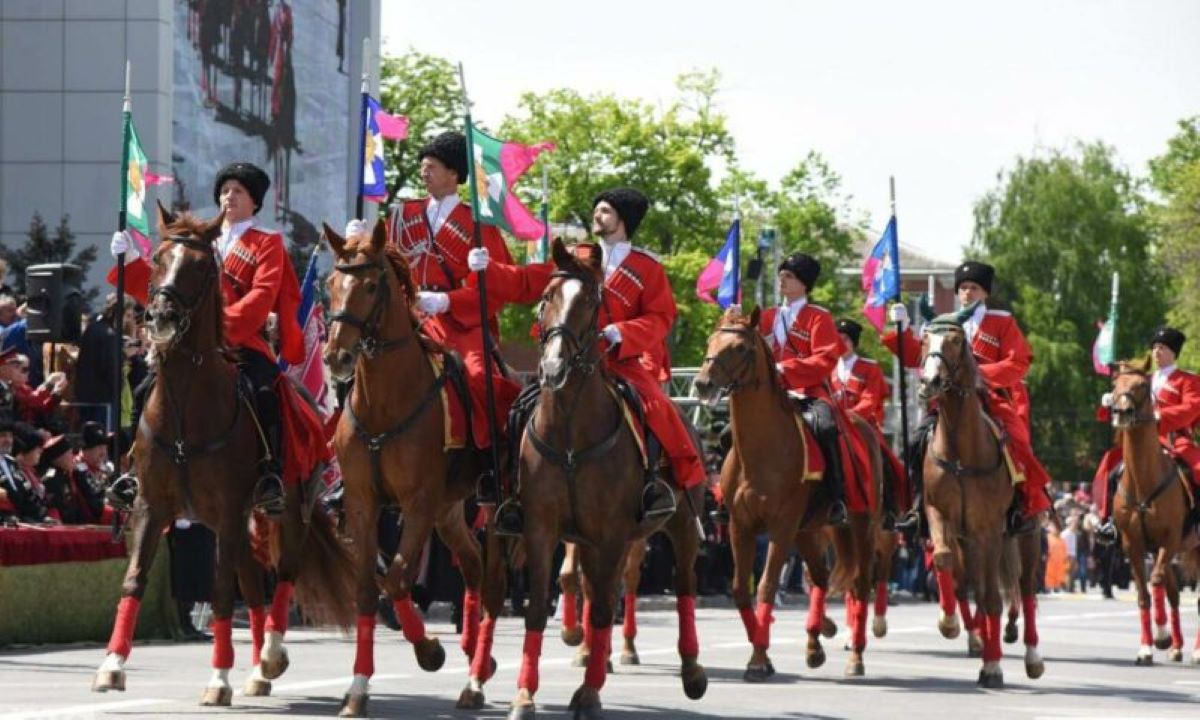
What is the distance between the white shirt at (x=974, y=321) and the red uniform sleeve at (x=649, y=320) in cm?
558

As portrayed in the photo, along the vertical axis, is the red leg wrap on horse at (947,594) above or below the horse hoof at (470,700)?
above

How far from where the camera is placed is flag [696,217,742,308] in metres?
26.5

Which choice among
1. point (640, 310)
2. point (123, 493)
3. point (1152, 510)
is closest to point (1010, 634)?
point (1152, 510)

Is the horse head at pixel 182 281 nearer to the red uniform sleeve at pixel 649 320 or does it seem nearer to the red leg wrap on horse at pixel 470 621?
the red uniform sleeve at pixel 649 320

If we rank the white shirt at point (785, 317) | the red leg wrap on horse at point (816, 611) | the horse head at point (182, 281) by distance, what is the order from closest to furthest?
the horse head at point (182, 281)
the red leg wrap on horse at point (816, 611)
the white shirt at point (785, 317)

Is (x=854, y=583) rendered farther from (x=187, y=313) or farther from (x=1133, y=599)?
(x=1133, y=599)

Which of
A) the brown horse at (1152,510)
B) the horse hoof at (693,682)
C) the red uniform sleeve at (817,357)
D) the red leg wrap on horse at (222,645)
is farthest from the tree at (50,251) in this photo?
the horse hoof at (693,682)

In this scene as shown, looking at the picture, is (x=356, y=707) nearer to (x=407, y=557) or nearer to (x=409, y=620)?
(x=407, y=557)

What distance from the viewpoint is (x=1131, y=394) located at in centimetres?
2339

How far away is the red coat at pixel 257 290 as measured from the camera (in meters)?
15.2

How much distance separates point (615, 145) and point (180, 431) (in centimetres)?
5659

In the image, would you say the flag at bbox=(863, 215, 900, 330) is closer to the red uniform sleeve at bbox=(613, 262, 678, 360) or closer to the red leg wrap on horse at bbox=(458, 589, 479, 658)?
the red uniform sleeve at bbox=(613, 262, 678, 360)

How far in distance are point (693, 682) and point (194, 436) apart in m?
3.37

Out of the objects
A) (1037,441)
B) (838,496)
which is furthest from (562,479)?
(1037,441)
